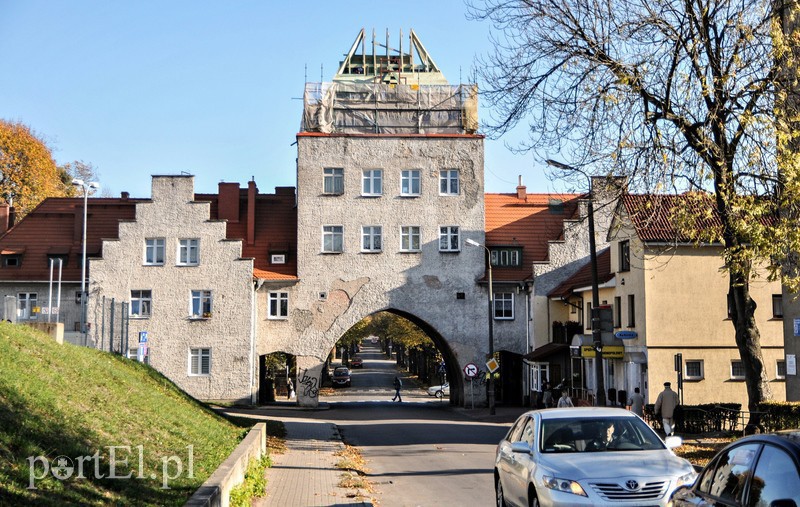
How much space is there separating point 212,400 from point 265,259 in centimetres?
836

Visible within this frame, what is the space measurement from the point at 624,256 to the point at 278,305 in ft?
66.5

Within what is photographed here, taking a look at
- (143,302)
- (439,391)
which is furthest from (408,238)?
(143,302)

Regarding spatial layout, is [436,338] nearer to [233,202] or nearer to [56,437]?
[233,202]

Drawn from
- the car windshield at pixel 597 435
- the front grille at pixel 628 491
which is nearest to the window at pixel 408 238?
the car windshield at pixel 597 435

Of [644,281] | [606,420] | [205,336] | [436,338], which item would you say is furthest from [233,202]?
[606,420]

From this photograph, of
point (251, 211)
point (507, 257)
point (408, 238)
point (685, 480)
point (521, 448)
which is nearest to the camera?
point (685, 480)

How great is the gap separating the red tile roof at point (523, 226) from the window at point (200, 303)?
51.0 ft

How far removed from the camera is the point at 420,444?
2839 centimetres

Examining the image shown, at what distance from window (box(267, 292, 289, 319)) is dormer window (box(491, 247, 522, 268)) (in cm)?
1182

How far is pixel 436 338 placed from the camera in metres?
55.2

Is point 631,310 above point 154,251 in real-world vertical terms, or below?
below

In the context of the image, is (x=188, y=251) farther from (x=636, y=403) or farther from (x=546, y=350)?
(x=636, y=403)

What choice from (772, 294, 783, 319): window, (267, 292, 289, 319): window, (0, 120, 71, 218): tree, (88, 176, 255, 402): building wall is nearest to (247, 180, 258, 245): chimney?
(88, 176, 255, 402): building wall

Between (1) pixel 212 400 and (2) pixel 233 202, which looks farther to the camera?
(2) pixel 233 202
